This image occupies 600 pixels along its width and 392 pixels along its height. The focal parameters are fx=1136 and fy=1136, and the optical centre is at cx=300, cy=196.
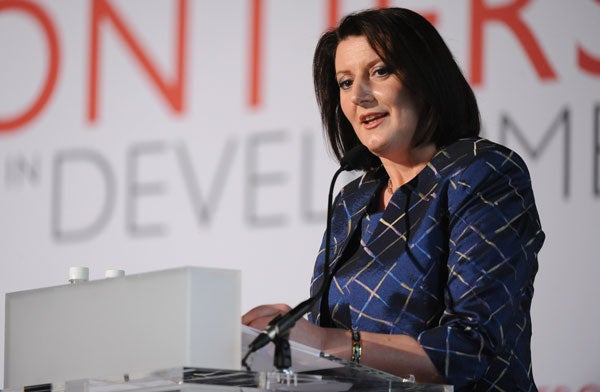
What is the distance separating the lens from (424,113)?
6.69 ft

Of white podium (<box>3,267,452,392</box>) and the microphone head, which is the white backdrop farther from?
white podium (<box>3,267,452,392</box>)

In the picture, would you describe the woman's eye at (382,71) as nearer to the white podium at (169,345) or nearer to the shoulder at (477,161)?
the shoulder at (477,161)

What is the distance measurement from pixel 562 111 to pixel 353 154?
114cm

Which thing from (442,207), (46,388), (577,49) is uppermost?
(577,49)

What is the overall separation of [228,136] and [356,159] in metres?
1.36

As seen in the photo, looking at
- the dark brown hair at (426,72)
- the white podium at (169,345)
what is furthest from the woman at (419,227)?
the white podium at (169,345)

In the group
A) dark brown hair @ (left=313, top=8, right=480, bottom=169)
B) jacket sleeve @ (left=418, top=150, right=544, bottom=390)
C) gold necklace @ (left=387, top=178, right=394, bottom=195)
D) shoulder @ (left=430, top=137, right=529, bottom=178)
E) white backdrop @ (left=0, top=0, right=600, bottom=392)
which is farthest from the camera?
white backdrop @ (left=0, top=0, right=600, bottom=392)

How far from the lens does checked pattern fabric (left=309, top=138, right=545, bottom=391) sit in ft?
5.44

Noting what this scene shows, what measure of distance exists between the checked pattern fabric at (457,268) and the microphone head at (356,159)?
0.33 ft

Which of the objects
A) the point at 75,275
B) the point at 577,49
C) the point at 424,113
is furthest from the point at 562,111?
the point at 75,275

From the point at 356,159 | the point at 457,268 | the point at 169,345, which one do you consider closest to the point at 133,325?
the point at 169,345

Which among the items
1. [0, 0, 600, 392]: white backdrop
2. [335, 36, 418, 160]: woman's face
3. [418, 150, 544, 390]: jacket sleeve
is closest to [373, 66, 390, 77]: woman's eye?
[335, 36, 418, 160]: woman's face

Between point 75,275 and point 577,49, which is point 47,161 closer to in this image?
point 577,49

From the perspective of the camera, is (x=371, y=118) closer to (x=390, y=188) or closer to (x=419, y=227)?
(x=390, y=188)
